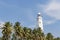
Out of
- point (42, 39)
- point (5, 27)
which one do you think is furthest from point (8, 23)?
point (42, 39)

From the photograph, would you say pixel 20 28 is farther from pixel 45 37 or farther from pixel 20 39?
pixel 45 37

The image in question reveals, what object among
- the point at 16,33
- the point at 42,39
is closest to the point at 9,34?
the point at 16,33

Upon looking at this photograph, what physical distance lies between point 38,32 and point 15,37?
67.7 ft

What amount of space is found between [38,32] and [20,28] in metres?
22.3

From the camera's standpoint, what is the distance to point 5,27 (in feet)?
381

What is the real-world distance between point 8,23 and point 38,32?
1261 inches

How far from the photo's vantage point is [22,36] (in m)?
128

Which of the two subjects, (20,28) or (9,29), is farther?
(20,28)

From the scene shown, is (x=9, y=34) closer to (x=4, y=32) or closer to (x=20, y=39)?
(x=4, y=32)

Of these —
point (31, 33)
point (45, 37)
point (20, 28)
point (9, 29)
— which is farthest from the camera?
point (45, 37)

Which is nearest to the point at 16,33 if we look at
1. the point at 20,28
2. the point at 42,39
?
the point at 20,28

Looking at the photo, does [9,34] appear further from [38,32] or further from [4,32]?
[38,32]

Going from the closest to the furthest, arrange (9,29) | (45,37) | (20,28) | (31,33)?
1. (9,29)
2. (20,28)
3. (31,33)
4. (45,37)

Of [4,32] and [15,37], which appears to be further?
[15,37]
